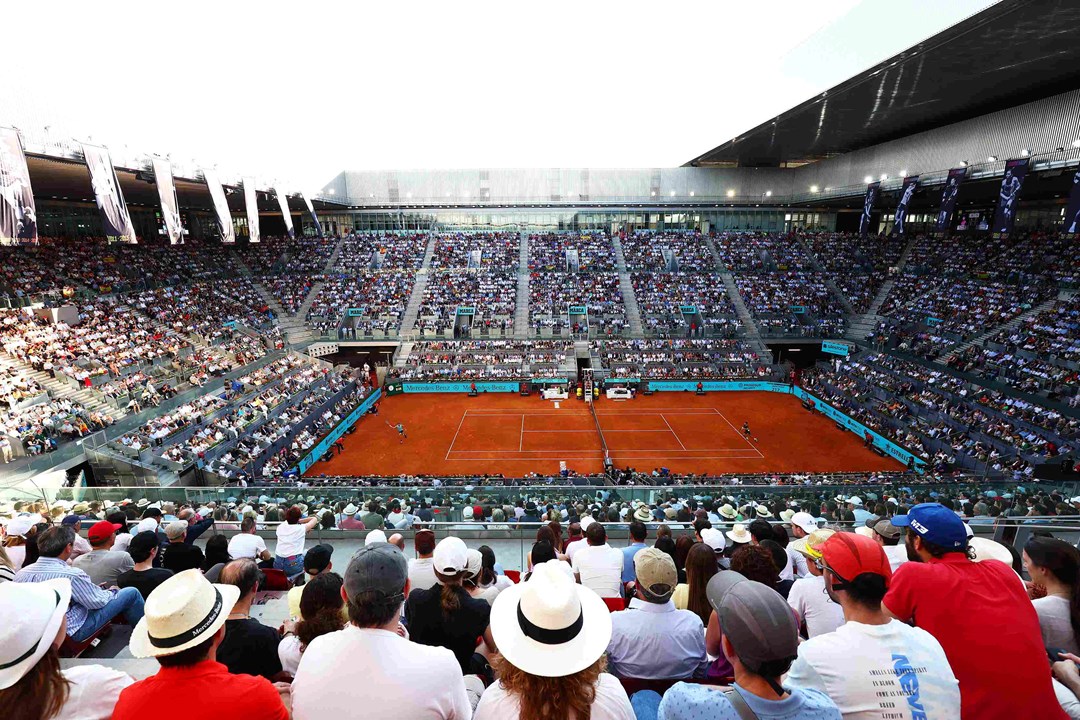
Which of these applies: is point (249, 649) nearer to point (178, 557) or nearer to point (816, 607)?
point (178, 557)

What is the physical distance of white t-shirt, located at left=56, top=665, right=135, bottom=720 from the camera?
2227 millimetres

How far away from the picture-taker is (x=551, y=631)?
2016 mm

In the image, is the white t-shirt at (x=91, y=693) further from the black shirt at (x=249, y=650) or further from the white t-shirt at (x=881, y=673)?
the white t-shirt at (x=881, y=673)

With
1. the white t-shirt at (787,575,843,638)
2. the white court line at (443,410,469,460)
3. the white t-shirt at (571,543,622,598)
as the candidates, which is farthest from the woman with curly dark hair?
A: the white court line at (443,410,469,460)

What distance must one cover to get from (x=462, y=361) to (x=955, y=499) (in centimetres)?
2886

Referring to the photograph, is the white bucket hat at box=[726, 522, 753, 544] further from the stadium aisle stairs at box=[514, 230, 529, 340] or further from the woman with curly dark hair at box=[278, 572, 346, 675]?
the stadium aisle stairs at box=[514, 230, 529, 340]

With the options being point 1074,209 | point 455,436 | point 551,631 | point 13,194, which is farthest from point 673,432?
point 13,194

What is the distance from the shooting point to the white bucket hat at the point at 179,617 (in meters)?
2.18

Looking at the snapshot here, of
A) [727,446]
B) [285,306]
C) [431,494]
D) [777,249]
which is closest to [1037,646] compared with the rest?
[431,494]

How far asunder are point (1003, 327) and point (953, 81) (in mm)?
14152

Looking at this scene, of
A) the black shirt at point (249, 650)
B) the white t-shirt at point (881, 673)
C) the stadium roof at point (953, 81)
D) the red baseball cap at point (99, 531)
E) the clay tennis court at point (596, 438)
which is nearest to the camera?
the white t-shirt at point (881, 673)

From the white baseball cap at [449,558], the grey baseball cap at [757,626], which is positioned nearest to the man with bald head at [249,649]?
the white baseball cap at [449,558]

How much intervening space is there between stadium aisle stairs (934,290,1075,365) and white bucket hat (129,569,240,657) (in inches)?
1390

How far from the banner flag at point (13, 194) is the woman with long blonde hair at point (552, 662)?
73.7 ft
